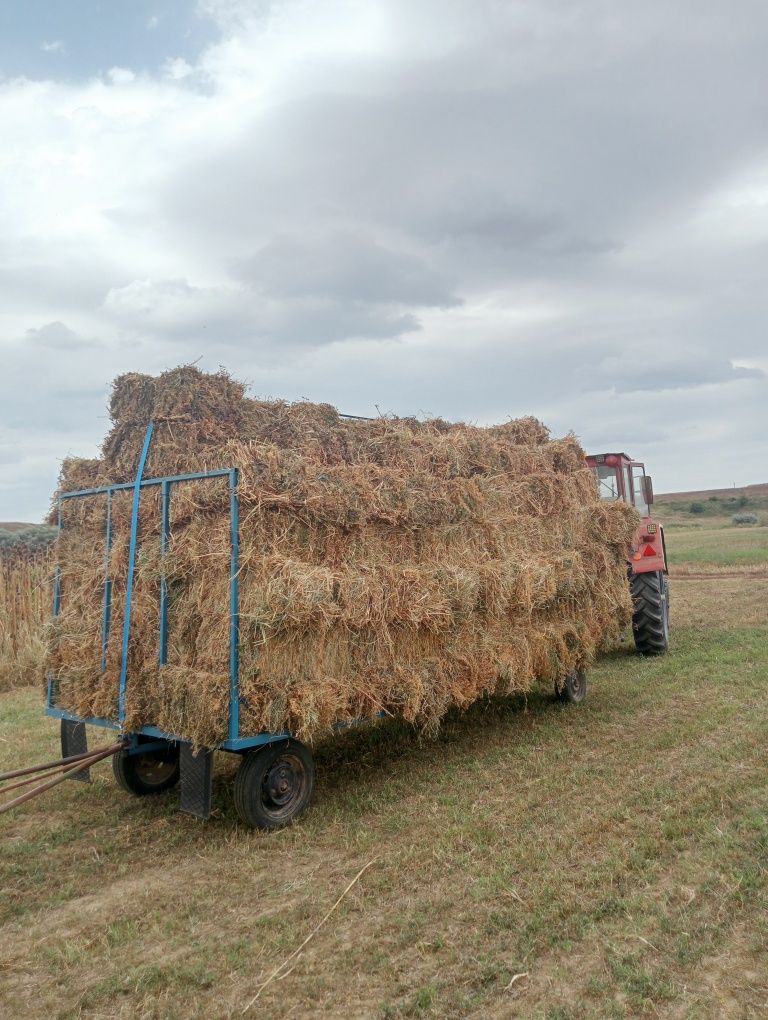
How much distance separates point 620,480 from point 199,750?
9000mm

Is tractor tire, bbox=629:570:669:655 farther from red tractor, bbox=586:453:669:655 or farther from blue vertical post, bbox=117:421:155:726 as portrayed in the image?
blue vertical post, bbox=117:421:155:726

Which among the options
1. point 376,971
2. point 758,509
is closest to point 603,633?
point 376,971

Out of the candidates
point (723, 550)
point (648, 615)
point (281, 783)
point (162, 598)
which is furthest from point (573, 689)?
point (723, 550)

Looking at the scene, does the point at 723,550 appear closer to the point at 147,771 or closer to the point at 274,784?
the point at 147,771

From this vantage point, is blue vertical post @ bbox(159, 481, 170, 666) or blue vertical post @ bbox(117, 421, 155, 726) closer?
blue vertical post @ bbox(159, 481, 170, 666)

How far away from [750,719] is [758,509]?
2537 inches

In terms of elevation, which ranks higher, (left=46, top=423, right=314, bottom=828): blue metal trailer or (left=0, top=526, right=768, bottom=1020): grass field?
(left=46, top=423, right=314, bottom=828): blue metal trailer

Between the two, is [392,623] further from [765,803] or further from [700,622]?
[700,622]

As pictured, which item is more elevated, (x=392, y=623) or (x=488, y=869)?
(x=392, y=623)

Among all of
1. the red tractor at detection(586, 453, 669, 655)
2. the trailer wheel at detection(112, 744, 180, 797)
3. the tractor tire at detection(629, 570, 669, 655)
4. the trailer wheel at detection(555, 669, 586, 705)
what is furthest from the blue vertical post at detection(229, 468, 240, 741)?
the tractor tire at detection(629, 570, 669, 655)

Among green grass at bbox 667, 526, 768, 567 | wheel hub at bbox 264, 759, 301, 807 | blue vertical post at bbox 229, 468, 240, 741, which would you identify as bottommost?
wheel hub at bbox 264, 759, 301, 807

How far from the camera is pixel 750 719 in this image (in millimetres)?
7930

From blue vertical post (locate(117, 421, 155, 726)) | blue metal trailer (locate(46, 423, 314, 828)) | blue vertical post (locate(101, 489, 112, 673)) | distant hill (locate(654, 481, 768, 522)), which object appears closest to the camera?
blue metal trailer (locate(46, 423, 314, 828))

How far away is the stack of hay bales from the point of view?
5742mm
